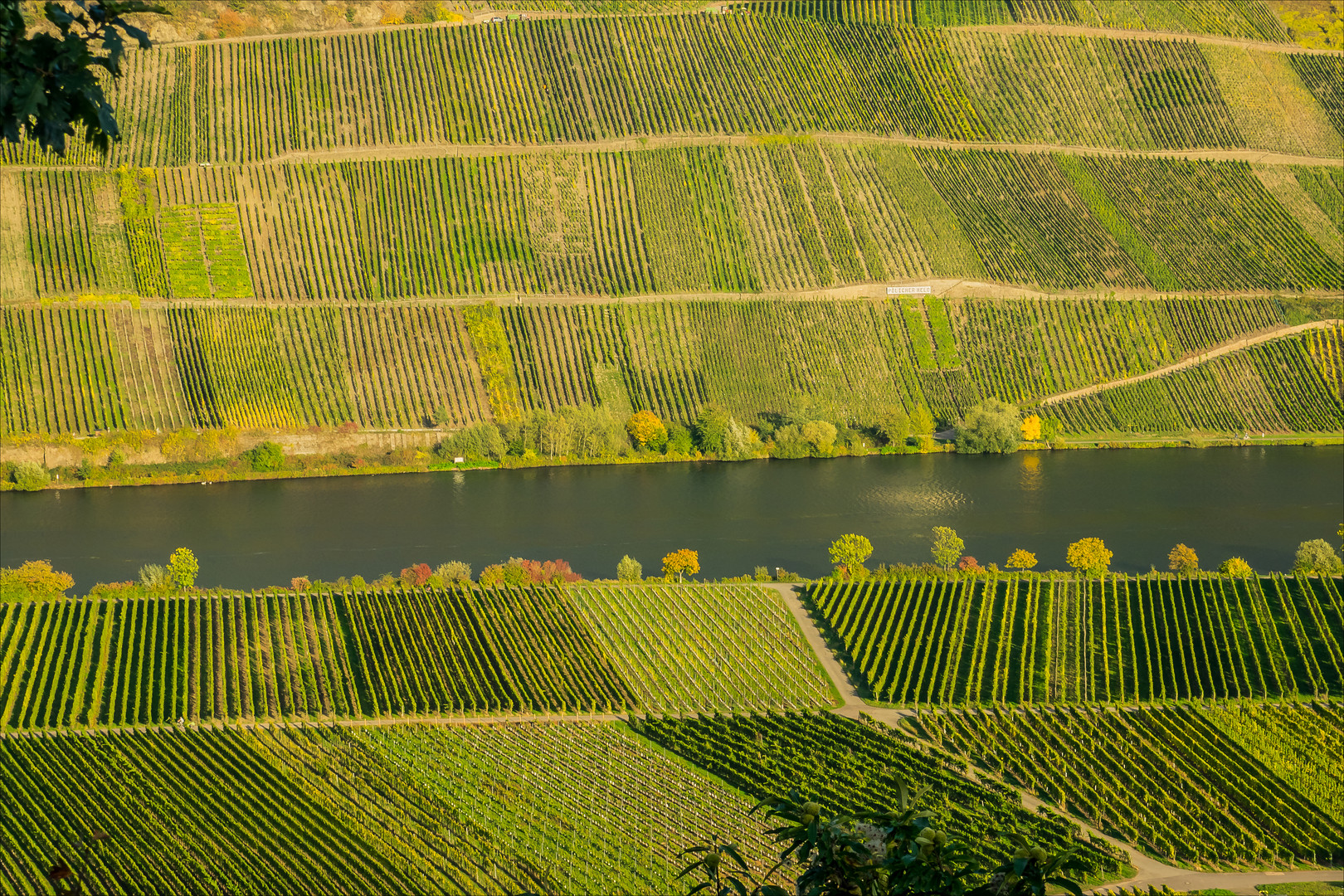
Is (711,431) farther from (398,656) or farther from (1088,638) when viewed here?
(398,656)

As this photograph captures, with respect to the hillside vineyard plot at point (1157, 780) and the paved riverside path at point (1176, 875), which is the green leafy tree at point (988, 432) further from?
the paved riverside path at point (1176, 875)

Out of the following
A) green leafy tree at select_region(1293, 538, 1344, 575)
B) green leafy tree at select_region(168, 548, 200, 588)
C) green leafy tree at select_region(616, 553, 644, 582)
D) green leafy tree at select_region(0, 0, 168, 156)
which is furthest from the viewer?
green leafy tree at select_region(1293, 538, 1344, 575)

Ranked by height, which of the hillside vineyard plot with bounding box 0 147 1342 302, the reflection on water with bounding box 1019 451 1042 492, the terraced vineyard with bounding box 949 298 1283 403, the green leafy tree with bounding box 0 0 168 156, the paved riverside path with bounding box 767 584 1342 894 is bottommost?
the reflection on water with bounding box 1019 451 1042 492

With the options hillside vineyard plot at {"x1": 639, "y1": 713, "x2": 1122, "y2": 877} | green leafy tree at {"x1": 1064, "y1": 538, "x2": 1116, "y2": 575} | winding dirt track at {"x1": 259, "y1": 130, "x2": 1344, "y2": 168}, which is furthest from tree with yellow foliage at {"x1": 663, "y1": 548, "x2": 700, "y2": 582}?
winding dirt track at {"x1": 259, "y1": 130, "x2": 1344, "y2": 168}

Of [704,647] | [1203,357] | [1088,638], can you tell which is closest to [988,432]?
[1203,357]

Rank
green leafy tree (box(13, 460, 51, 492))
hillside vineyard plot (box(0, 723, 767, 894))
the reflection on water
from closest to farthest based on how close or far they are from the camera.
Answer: hillside vineyard plot (box(0, 723, 767, 894)), green leafy tree (box(13, 460, 51, 492)), the reflection on water

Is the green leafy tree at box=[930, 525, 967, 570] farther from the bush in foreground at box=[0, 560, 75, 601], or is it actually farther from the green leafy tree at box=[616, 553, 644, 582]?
the bush in foreground at box=[0, 560, 75, 601]
